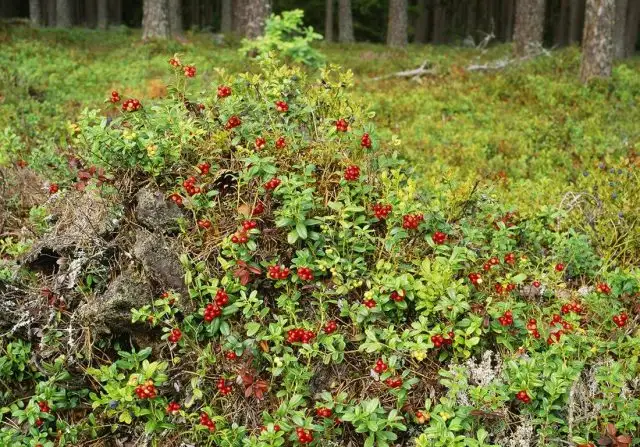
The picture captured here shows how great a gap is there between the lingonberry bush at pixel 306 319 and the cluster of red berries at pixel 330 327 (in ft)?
0.04

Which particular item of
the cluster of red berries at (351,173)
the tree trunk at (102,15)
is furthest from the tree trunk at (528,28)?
the tree trunk at (102,15)

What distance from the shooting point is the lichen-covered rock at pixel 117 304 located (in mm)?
4059

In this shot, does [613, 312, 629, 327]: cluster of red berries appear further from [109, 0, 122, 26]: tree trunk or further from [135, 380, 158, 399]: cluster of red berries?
[109, 0, 122, 26]: tree trunk

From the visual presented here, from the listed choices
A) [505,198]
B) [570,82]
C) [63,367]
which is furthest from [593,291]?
[570,82]

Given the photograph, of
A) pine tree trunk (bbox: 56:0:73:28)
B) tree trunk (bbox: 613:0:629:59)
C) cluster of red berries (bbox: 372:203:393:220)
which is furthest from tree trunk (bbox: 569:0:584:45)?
cluster of red berries (bbox: 372:203:393:220)

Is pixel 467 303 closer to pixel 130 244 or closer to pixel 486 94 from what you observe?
pixel 130 244

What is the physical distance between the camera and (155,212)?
4.31 meters

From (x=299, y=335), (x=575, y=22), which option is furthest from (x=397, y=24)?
(x=299, y=335)

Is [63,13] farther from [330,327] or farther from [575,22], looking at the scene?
[330,327]

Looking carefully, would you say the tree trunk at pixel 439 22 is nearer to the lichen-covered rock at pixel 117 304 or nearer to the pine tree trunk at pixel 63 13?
the pine tree trunk at pixel 63 13

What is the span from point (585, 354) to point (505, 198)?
276cm

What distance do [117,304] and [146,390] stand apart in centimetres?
65

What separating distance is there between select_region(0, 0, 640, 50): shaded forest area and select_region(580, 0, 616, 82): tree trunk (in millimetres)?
18209

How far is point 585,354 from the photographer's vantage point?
386cm
